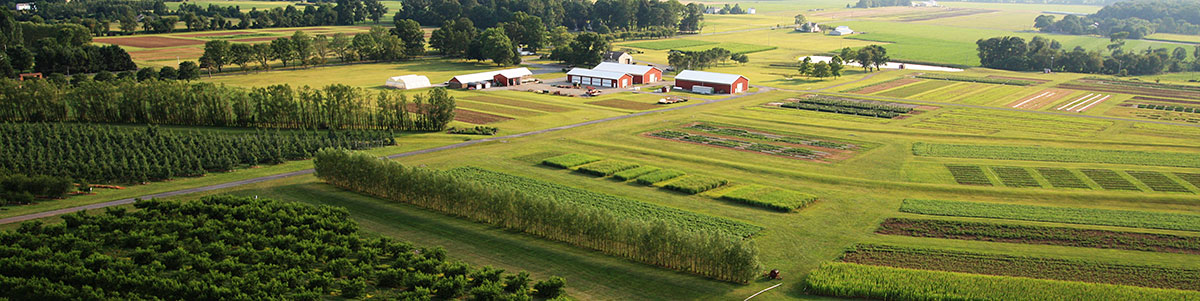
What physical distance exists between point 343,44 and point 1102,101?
9693cm

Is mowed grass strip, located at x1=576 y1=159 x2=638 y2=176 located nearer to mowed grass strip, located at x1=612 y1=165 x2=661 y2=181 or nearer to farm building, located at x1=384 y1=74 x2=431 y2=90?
mowed grass strip, located at x1=612 y1=165 x2=661 y2=181

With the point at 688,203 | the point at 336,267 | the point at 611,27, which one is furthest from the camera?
the point at 611,27

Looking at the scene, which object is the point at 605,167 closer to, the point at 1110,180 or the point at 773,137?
the point at 773,137

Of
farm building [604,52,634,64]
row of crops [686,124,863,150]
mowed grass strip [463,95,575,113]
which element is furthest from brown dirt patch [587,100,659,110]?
farm building [604,52,634,64]

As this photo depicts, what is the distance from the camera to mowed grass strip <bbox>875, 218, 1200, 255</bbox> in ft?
125

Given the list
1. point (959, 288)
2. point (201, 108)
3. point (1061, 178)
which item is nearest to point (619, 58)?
point (201, 108)

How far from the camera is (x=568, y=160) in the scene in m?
54.8

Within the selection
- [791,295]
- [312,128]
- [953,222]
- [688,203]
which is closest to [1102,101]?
[953,222]

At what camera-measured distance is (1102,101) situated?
3489 inches

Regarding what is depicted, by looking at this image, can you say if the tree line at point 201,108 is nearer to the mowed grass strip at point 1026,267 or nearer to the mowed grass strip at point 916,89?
the mowed grass strip at point 1026,267

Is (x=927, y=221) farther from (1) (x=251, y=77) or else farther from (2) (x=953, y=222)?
(1) (x=251, y=77)

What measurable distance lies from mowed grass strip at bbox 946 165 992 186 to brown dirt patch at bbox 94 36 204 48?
115 metres

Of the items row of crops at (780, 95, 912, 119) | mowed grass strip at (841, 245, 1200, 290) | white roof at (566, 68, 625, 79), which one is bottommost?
mowed grass strip at (841, 245, 1200, 290)

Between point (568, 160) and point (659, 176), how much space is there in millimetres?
7457
